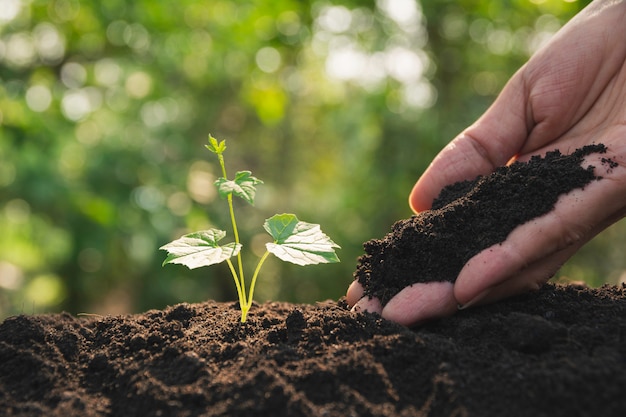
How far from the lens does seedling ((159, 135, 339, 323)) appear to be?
172cm

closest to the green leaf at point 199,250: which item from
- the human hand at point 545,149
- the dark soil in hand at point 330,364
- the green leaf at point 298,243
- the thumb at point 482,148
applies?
the green leaf at point 298,243

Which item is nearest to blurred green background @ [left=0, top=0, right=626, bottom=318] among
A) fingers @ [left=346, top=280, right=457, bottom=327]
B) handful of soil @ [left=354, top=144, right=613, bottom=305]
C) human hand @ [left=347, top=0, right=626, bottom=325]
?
human hand @ [left=347, top=0, right=626, bottom=325]

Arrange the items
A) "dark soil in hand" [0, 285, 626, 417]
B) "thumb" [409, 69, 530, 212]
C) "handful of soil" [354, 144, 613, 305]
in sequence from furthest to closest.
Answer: "thumb" [409, 69, 530, 212] → "handful of soil" [354, 144, 613, 305] → "dark soil in hand" [0, 285, 626, 417]

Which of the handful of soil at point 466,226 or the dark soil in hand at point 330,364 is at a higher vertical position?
the handful of soil at point 466,226

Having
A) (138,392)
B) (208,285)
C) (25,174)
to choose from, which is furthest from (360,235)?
(138,392)

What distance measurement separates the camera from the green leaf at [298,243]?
5.73 ft

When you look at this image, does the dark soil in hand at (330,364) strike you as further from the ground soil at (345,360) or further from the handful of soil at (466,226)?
the handful of soil at (466,226)

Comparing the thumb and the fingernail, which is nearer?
the fingernail

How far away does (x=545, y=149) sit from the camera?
2480mm

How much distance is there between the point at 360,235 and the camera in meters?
6.55

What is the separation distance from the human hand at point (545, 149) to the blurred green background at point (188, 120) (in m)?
1.45

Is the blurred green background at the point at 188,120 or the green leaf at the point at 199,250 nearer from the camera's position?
the green leaf at the point at 199,250

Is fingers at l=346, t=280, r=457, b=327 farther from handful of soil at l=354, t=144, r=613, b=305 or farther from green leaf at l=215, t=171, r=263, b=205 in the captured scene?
green leaf at l=215, t=171, r=263, b=205

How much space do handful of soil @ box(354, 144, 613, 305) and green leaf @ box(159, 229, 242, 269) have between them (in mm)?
518
